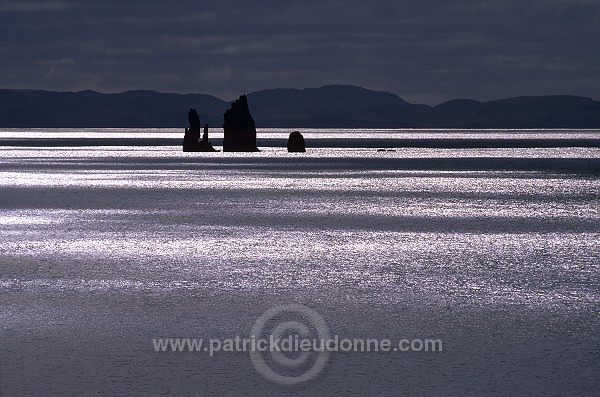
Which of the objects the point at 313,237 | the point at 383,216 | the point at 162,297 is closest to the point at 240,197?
the point at 383,216

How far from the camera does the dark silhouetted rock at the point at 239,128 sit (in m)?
135

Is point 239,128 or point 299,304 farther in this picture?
point 239,128

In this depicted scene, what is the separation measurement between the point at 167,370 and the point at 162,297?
18.1 feet

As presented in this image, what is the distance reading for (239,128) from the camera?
141 m

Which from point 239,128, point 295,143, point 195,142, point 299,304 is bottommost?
point 195,142

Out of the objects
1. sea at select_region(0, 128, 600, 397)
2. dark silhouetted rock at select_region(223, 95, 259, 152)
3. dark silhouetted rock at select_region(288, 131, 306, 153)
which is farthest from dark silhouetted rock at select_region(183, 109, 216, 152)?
sea at select_region(0, 128, 600, 397)

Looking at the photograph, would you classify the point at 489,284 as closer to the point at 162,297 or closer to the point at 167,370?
the point at 162,297

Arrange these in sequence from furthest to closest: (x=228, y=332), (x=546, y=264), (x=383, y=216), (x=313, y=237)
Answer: (x=383, y=216), (x=313, y=237), (x=546, y=264), (x=228, y=332)

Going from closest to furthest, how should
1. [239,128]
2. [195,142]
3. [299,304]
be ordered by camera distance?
[299,304], [239,128], [195,142]

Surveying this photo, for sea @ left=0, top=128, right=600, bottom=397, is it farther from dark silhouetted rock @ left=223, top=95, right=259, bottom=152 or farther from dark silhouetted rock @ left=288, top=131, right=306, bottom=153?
dark silhouetted rock @ left=288, top=131, right=306, bottom=153

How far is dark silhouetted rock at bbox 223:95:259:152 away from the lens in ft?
442

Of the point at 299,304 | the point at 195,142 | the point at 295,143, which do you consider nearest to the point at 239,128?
the point at 295,143

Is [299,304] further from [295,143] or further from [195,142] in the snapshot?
[195,142]

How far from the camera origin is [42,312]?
54.7 ft
